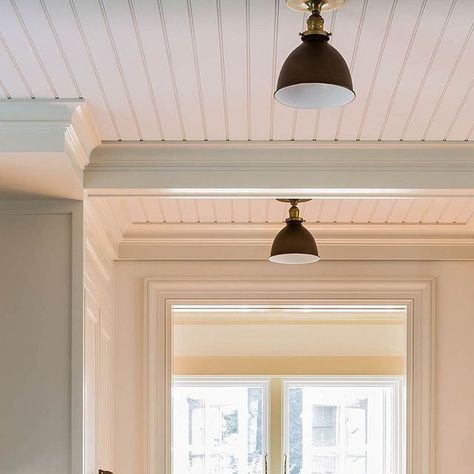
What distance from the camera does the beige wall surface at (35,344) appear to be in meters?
3.59

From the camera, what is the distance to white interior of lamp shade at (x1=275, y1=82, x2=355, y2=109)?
7.73ft

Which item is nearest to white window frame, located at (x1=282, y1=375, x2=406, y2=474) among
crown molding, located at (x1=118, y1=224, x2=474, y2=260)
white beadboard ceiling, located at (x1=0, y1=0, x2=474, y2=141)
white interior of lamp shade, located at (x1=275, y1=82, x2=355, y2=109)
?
crown molding, located at (x1=118, y1=224, x2=474, y2=260)

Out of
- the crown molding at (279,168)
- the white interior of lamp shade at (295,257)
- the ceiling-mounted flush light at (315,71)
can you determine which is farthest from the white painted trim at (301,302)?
the ceiling-mounted flush light at (315,71)

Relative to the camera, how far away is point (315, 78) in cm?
226

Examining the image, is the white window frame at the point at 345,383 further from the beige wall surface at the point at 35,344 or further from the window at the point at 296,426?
the beige wall surface at the point at 35,344

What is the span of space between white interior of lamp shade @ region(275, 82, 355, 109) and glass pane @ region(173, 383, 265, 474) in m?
5.98

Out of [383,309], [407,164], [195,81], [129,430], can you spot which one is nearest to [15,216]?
[195,81]

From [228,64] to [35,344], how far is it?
1.38 meters

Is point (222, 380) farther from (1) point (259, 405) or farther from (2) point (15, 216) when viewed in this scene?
(2) point (15, 216)

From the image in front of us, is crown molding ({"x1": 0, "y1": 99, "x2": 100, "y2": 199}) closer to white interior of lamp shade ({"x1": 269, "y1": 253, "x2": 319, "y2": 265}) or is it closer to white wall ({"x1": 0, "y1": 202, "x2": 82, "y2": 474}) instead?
white wall ({"x1": 0, "y1": 202, "x2": 82, "y2": 474})

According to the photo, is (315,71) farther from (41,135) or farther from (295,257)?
(295,257)

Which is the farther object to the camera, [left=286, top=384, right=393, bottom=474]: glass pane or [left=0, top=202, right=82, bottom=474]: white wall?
[left=286, top=384, right=393, bottom=474]: glass pane

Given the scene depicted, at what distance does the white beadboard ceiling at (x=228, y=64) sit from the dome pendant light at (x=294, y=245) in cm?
81

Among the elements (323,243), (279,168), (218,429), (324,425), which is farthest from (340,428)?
(279,168)
